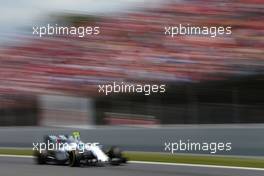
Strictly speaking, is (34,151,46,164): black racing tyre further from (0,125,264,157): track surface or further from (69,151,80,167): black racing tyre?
(69,151,80,167): black racing tyre

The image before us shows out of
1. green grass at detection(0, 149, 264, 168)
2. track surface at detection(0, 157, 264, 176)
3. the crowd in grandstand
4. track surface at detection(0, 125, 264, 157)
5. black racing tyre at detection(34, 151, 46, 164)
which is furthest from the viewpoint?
black racing tyre at detection(34, 151, 46, 164)

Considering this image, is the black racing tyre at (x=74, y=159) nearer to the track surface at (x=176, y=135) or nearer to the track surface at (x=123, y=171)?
the track surface at (x=123, y=171)

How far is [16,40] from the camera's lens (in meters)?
9.98

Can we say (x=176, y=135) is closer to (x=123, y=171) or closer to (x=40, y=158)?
(x=123, y=171)

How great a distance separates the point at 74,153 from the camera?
9.46 m

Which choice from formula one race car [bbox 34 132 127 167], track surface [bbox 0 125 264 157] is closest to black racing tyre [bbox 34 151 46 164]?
formula one race car [bbox 34 132 127 167]

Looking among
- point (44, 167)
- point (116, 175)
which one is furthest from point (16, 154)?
point (116, 175)

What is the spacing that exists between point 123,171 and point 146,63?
5.23ft


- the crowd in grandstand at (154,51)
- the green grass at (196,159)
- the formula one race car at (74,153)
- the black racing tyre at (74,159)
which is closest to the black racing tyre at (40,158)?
the formula one race car at (74,153)

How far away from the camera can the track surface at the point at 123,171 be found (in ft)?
27.9

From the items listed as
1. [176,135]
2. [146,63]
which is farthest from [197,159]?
[146,63]

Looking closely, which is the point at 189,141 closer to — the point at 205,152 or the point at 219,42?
the point at 205,152

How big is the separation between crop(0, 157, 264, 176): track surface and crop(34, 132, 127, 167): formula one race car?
0.15 m

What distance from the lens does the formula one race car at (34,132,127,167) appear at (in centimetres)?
943
